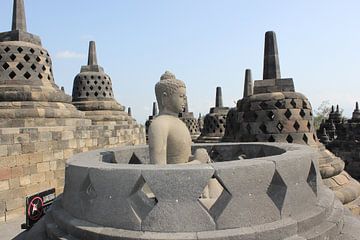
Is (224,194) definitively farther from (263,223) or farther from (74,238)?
(74,238)

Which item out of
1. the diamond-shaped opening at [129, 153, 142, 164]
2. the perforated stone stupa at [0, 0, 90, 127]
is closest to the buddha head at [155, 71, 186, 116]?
the diamond-shaped opening at [129, 153, 142, 164]

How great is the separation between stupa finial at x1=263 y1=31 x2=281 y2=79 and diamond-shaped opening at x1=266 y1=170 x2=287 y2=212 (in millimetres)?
4776

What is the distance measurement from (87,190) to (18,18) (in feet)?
23.5

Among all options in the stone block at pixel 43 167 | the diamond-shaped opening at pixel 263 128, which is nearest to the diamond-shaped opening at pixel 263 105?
the diamond-shaped opening at pixel 263 128

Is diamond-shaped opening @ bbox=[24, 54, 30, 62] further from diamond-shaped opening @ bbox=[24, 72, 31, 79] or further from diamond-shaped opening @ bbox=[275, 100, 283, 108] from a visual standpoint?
diamond-shaped opening @ bbox=[275, 100, 283, 108]

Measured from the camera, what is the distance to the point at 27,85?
7.21 meters

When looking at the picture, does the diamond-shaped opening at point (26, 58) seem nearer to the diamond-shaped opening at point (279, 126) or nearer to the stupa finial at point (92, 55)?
the stupa finial at point (92, 55)

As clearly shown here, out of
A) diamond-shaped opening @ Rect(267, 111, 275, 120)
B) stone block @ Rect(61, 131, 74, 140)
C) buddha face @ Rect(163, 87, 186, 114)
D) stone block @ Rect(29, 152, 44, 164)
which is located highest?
buddha face @ Rect(163, 87, 186, 114)

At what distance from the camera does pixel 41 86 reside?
7.38 m

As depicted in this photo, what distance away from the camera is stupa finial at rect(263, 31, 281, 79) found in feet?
22.2

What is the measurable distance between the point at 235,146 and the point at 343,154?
1282cm

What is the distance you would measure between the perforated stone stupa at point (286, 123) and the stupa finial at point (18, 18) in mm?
6020

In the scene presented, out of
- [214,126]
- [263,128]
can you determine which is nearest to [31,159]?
[263,128]

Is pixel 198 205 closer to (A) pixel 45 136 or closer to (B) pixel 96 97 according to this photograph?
(A) pixel 45 136
